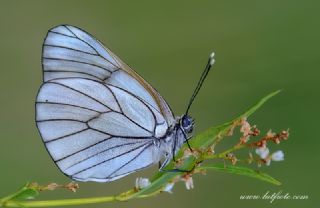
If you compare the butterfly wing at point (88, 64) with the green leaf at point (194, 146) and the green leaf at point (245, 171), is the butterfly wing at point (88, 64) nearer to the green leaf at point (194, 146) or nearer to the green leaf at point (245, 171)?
the green leaf at point (194, 146)

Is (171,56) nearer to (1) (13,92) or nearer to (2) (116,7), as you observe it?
(2) (116,7)

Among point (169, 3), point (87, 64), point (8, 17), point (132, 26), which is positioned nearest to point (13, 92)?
point (8, 17)

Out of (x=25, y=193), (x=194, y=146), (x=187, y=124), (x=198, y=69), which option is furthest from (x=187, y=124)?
(x=198, y=69)

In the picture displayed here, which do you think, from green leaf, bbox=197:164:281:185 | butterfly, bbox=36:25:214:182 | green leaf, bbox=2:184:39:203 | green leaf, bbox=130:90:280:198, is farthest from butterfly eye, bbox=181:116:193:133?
green leaf, bbox=2:184:39:203

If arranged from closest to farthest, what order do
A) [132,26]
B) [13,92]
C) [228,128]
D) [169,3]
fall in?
[228,128] → [13,92] → [132,26] → [169,3]

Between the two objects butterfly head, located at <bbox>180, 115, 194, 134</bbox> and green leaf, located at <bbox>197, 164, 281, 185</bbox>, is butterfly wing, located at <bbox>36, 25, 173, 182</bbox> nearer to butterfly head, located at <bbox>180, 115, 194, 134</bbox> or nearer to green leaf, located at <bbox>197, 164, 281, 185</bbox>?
butterfly head, located at <bbox>180, 115, 194, 134</bbox>

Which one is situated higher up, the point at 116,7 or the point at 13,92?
A: the point at 116,7
